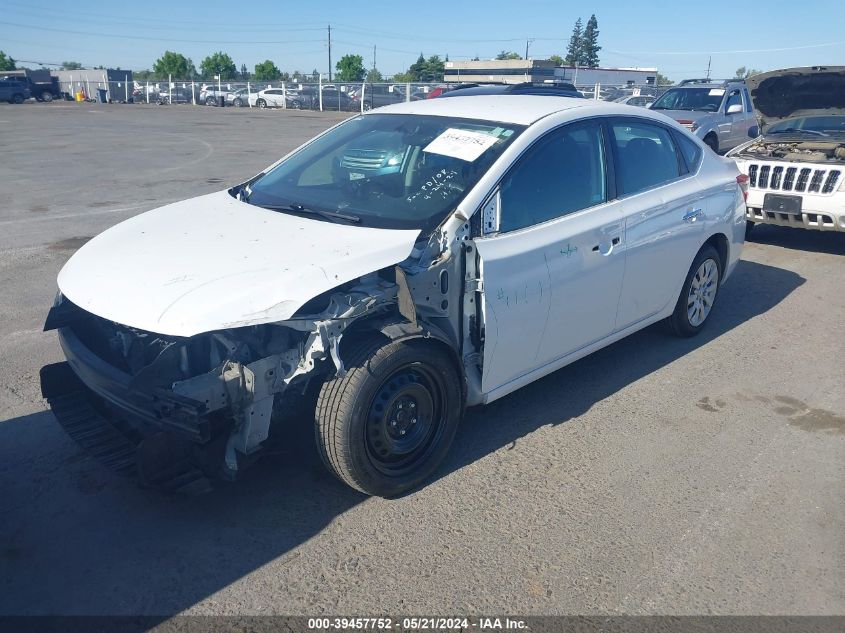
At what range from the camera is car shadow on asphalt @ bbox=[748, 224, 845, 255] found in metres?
8.59

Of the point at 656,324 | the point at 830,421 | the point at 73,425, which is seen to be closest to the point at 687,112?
the point at 656,324

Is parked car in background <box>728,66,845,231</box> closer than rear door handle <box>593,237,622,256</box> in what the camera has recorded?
No

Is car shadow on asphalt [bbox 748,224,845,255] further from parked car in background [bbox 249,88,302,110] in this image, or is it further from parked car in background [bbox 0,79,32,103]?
parked car in background [bbox 0,79,32,103]

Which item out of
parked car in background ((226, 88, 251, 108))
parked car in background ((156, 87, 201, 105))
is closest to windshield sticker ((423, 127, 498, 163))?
parked car in background ((226, 88, 251, 108))

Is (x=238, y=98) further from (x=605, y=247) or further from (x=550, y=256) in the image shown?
(x=550, y=256)

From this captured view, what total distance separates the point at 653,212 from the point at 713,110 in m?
12.3

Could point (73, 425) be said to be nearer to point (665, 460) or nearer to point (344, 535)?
point (344, 535)

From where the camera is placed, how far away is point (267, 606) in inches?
107

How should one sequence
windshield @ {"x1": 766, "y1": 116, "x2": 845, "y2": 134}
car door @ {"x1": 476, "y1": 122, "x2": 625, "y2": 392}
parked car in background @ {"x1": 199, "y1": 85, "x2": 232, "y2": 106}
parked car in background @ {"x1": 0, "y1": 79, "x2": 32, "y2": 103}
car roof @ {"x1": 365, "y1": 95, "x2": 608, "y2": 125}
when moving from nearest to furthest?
car door @ {"x1": 476, "y1": 122, "x2": 625, "y2": 392}, car roof @ {"x1": 365, "y1": 95, "x2": 608, "y2": 125}, windshield @ {"x1": 766, "y1": 116, "x2": 845, "y2": 134}, parked car in background @ {"x1": 0, "y1": 79, "x2": 32, "y2": 103}, parked car in background @ {"x1": 199, "y1": 85, "x2": 232, "y2": 106}

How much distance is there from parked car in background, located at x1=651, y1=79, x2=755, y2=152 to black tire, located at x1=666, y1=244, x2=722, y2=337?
10.2 metres

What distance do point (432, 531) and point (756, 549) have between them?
1.44 m

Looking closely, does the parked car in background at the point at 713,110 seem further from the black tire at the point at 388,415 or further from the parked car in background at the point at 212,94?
the parked car in background at the point at 212,94

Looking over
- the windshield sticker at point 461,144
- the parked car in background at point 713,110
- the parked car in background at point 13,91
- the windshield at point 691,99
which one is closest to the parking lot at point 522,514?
the windshield sticker at point 461,144

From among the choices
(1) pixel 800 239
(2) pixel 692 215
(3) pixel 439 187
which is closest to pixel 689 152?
(2) pixel 692 215
